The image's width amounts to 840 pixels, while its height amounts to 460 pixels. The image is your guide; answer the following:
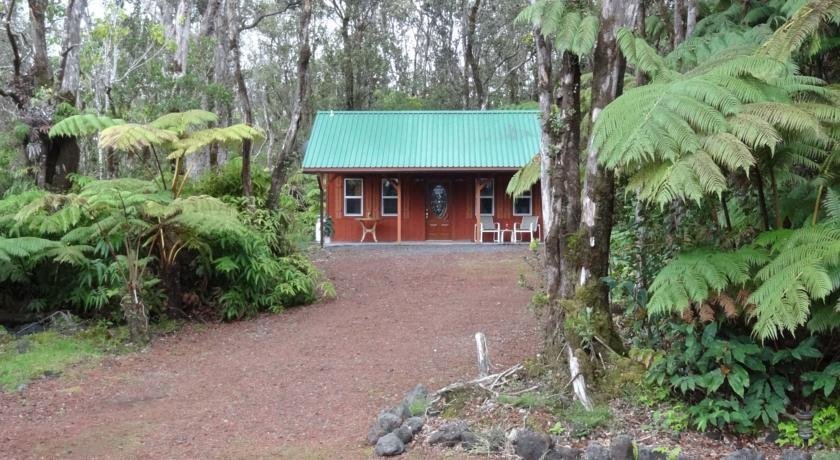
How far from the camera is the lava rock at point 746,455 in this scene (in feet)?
15.1

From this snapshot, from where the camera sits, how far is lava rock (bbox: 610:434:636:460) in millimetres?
4719

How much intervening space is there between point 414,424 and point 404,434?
185 mm

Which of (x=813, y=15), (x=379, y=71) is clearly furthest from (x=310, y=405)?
(x=379, y=71)

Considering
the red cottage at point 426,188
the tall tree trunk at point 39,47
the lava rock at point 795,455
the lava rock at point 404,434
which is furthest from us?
the red cottage at point 426,188

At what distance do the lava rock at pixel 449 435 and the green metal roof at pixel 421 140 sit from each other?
16.1 metres

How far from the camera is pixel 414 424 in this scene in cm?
561

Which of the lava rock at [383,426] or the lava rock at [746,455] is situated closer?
the lava rock at [746,455]

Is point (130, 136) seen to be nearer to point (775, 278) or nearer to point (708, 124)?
point (708, 124)

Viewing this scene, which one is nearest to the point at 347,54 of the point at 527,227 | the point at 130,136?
the point at 527,227

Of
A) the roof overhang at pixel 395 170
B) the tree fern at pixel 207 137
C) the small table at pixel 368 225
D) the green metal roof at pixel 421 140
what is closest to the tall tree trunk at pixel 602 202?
the tree fern at pixel 207 137

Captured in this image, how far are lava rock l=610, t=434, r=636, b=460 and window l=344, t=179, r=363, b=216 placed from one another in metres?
18.9

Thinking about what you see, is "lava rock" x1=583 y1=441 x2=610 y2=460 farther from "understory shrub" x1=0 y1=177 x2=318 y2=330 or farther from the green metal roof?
the green metal roof

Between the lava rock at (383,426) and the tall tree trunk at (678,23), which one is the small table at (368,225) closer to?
the tall tree trunk at (678,23)

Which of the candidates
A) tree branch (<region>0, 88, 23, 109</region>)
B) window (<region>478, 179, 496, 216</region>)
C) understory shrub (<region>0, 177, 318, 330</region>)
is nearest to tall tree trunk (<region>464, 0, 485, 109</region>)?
window (<region>478, 179, 496, 216</region>)
